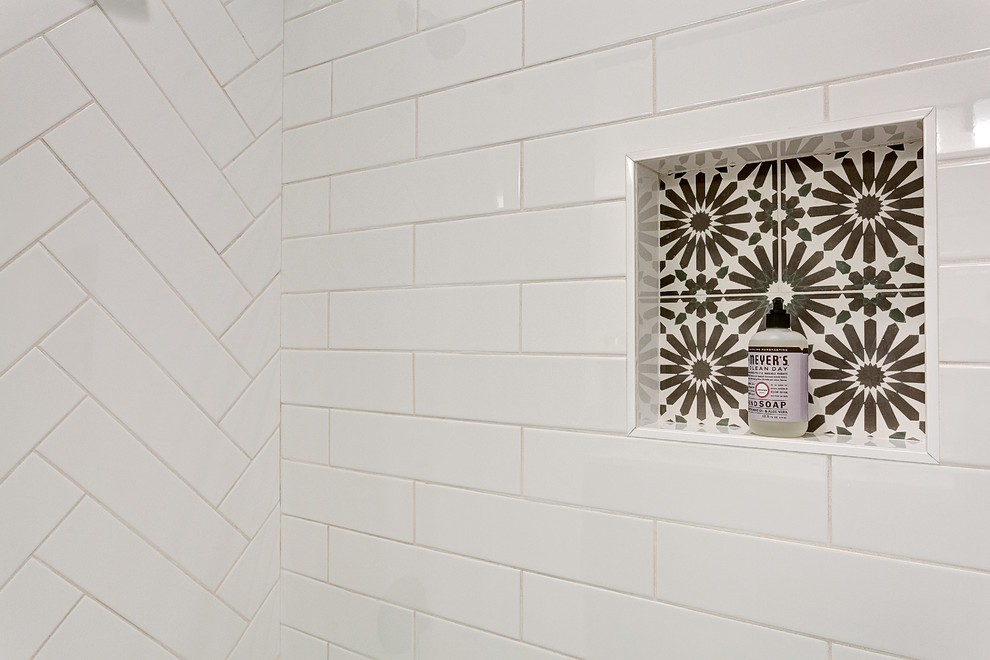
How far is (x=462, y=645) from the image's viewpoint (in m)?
1.08

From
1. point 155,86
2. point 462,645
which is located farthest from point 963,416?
point 155,86

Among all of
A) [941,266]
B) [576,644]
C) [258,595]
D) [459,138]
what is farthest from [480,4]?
[258,595]

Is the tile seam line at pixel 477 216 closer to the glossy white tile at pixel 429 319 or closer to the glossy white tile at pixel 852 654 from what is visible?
the glossy white tile at pixel 429 319

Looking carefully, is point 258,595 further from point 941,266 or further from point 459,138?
point 941,266

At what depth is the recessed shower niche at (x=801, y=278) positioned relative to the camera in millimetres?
792

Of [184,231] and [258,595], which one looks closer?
[184,231]

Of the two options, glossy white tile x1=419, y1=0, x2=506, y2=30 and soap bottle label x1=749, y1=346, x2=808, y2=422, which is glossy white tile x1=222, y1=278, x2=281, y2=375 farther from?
soap bottle label x1=749, y1=346, x2=808, y2=422

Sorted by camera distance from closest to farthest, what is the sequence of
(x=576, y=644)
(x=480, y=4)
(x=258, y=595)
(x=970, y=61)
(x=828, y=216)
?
(x=970, y=61) < (x=828, y=216) < (x=576, y=644) < (x=480, y=4) < (x=258, y=595)

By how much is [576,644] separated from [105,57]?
3.95 ft

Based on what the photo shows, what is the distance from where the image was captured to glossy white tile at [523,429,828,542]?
794 mm

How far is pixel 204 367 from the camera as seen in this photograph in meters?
1.18

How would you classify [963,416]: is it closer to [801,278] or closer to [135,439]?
[801,278]

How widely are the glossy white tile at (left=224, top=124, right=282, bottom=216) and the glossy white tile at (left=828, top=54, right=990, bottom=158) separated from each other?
108 centimetres

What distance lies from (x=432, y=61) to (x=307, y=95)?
0.34 meters
